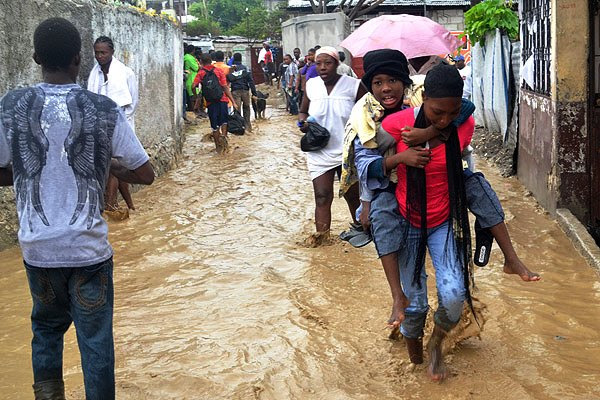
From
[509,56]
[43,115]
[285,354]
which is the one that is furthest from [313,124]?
[509,56]

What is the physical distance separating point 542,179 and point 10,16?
17.9 feet

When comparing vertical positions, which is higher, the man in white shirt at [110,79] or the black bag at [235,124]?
the man in white shirt at [110,79]

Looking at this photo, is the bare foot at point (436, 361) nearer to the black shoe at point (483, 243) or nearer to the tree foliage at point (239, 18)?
the black shoe at point (483, 243)

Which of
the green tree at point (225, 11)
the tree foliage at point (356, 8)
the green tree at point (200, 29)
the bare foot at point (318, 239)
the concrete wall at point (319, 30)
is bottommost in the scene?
the bare foot at point (318, 239)

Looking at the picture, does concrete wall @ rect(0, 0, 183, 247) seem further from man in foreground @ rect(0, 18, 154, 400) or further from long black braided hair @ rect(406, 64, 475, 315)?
long black braided hair @ rect(406, 64, 475, 315)

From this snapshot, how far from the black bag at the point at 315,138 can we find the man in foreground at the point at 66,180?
346 cm

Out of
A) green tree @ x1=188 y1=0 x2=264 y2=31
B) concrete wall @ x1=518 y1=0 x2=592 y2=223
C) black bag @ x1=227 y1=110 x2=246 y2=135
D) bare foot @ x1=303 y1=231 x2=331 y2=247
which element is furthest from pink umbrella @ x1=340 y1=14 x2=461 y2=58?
green tree @ x1=188 y1=0 x2=264 y2=31

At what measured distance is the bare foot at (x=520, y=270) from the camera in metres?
3.87

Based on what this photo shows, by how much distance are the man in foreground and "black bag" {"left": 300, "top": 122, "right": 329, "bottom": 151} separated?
346 cm

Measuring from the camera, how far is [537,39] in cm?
880

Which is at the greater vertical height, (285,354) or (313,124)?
(313,124)

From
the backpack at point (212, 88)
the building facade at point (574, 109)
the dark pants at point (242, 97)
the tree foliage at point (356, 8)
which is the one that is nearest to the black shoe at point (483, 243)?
the building facade at point (574, 109)

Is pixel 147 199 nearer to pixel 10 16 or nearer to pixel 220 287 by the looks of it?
pixel 10 16

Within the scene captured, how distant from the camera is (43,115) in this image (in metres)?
3.20
